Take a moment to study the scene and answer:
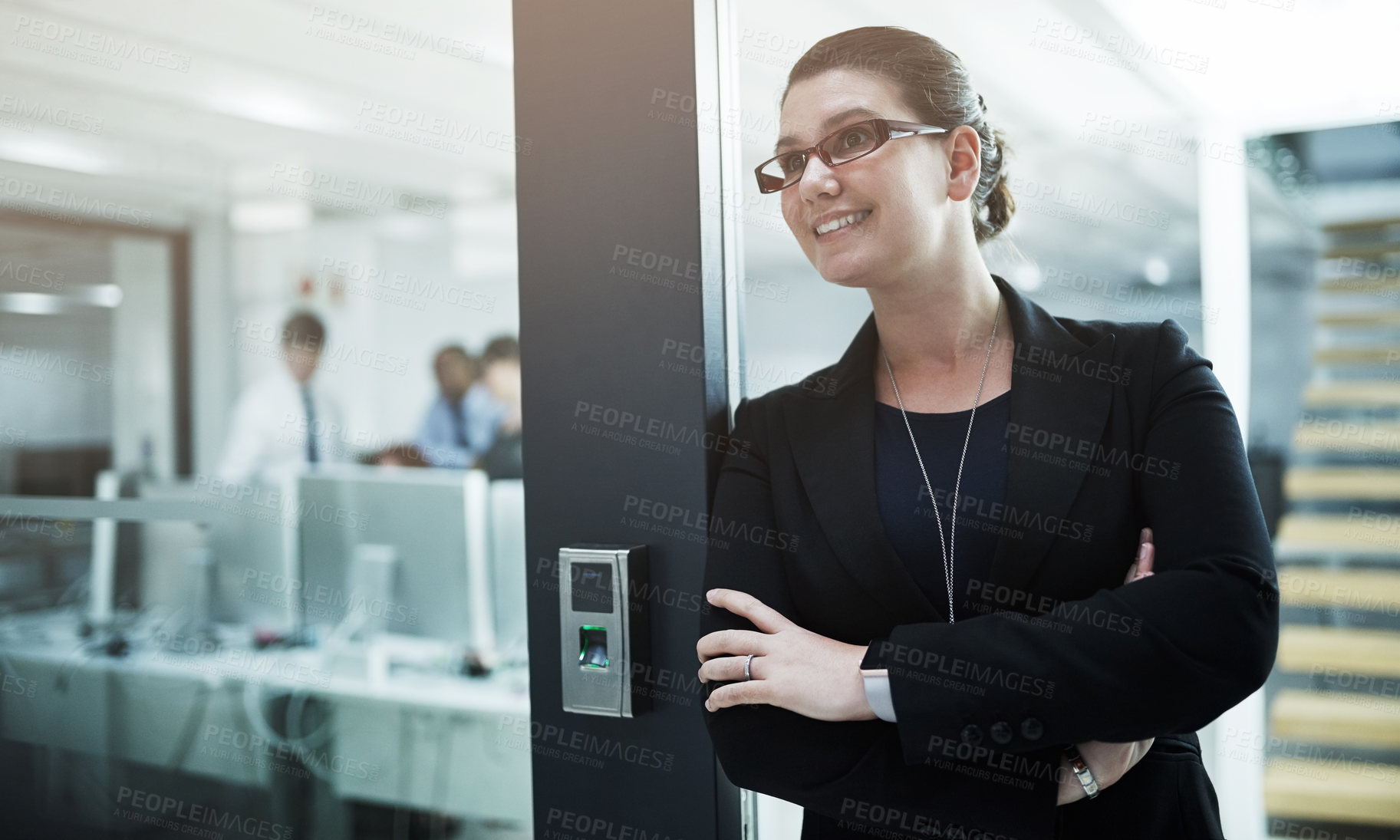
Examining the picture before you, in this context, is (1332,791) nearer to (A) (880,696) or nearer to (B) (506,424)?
(A) (880,696)

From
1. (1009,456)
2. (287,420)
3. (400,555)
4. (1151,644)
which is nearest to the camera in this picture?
(1151,644)

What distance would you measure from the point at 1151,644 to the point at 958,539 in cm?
26

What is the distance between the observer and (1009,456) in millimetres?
1097

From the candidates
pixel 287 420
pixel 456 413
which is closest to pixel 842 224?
pixel 287 420

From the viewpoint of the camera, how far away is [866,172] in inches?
43.5

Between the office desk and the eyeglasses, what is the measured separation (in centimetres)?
112

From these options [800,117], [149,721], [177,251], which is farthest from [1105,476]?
[177,251]

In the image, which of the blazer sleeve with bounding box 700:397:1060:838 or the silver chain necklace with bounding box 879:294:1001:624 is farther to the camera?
the silver chain necklace with bounding box 879:294:1001:624

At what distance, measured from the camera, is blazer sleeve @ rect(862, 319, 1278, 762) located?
898mm

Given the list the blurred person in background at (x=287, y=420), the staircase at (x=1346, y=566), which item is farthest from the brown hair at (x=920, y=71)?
the blurred person in background at (x=287, y=420)

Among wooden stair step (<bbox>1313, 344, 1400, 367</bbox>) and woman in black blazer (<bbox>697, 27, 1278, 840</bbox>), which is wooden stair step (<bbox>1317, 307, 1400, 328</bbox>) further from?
woman in black blazer (<bbox>697, 27, 1278, 840</bbox>)

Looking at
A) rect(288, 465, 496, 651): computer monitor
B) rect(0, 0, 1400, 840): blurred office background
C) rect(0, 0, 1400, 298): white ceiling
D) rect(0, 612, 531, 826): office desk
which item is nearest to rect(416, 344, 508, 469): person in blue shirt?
rect(0, 0, 1400, 840): blurred office background

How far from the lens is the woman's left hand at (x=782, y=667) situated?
1000 mm

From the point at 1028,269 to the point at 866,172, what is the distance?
0.93ft
